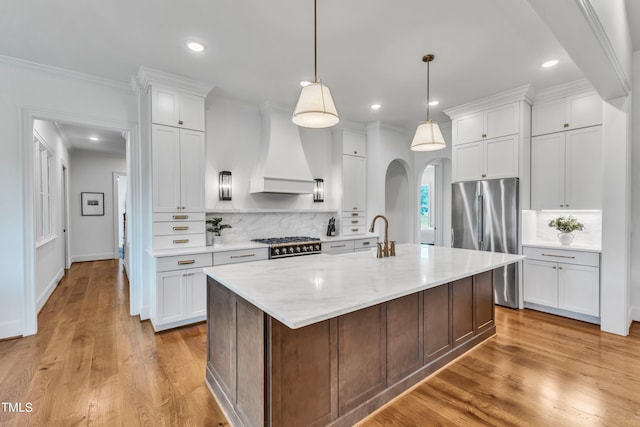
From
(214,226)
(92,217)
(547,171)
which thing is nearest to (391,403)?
(214,226)

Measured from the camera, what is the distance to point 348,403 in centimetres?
181

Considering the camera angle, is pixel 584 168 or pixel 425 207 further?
pixel 425 207

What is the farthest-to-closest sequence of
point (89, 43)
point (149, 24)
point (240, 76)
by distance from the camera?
point (240, 76) → point (89, 43) → point (149, 24)

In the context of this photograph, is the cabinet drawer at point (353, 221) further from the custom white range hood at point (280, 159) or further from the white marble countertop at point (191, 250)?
the white marble countertop at point (191, 250)

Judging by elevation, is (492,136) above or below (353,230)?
above

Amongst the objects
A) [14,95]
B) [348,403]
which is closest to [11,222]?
[14,95]

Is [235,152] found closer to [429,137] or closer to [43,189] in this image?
[429,137]

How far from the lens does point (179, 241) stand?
3539 millimetres

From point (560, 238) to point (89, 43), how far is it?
17.9ft

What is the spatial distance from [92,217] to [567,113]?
9650 mm

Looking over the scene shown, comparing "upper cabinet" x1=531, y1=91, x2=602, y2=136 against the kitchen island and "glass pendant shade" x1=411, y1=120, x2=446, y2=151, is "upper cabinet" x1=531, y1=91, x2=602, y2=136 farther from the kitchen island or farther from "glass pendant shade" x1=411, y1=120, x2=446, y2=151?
the kitchen island

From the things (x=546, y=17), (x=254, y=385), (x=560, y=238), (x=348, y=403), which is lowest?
(x=348, y=403)

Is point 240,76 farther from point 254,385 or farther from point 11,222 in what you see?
point 254,385

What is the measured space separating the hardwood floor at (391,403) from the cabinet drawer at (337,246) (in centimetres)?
196
